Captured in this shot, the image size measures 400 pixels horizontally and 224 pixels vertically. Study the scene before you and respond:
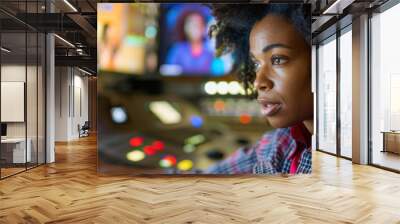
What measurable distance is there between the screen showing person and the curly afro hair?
0.44ft

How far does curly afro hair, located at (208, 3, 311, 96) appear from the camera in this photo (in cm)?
633

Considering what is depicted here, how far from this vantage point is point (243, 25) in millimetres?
6375

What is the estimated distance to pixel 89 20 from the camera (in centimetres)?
845

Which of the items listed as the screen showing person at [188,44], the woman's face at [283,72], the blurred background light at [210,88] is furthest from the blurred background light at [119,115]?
the woman's face at [283,72]

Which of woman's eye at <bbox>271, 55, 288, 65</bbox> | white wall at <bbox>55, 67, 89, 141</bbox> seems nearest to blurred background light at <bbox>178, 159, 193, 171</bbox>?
woman's eye at <bbox>271, 55, 288, 65</bbox>

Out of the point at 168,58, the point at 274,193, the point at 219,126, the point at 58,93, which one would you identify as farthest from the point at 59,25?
the point at 58,93

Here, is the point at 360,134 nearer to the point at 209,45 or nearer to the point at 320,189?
the point at 320,189

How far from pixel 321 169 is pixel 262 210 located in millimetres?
3519

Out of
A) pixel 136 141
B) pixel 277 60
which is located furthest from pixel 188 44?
pixel 136 141

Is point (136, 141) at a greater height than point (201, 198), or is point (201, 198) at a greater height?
point (136, 141)

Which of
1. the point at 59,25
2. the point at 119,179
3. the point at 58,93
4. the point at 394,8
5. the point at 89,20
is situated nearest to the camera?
the point at 119,179

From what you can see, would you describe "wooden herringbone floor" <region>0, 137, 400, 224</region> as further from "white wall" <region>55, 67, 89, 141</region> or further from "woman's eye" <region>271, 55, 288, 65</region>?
"white wall" <region>55, 67, 89, 141</region>

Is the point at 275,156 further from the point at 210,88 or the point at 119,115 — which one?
the point at 119,115

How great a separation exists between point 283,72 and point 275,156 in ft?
4.59
